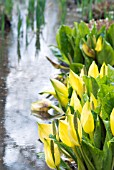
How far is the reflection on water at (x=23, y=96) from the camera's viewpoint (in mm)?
2770

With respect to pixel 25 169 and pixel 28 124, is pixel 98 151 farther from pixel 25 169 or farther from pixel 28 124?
pixel 28 124

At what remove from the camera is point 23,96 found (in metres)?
3.80

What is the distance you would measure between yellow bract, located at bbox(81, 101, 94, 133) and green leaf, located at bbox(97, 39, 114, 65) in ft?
5.30

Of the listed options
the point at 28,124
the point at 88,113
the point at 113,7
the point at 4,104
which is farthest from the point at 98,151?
the point at 113,7

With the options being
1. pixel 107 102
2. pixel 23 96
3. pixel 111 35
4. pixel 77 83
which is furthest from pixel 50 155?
pixel 111 35

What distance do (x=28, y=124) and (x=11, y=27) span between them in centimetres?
336

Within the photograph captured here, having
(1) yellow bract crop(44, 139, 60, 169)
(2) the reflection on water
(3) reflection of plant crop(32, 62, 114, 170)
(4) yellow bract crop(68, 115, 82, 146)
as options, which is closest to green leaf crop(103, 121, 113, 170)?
(3) reflection of plant crop(32, 62, 114, 170)

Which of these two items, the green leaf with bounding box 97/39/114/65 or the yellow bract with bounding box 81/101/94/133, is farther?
the green leaf with bounding box 97/39/114/65

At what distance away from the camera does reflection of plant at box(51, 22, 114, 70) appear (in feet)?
12.4

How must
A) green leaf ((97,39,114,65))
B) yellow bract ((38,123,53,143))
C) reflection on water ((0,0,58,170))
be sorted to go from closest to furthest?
1. yellow bract ((38,123,53,143))
2. reflection on water ((0,0,58,170))
3. green leaf ((97,39,114,65))

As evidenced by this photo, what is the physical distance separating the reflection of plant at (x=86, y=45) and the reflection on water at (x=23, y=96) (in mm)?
341

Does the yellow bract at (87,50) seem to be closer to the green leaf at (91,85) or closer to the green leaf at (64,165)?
the green leaf at (91,85)

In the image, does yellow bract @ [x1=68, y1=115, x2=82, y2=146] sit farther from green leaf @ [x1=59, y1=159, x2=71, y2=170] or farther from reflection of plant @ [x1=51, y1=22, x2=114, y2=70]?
reflection of plant @ [x1=51, y1=22, x2=114, y2=70]

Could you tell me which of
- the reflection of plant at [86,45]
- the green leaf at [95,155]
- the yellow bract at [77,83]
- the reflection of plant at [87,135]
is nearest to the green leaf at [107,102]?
the reflection of plant at [87,135]
